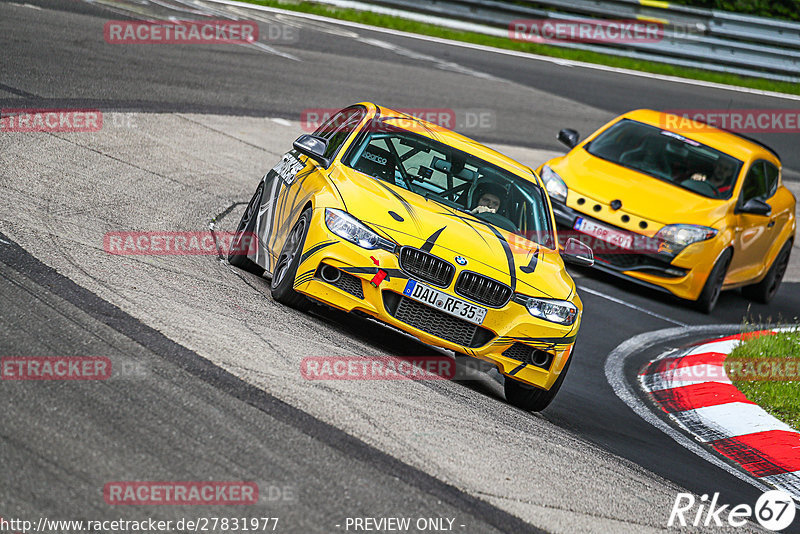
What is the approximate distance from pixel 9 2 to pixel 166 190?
26.8ft

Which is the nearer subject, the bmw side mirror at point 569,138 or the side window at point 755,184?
the side window at point 755,184

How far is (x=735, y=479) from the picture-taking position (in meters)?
7.37

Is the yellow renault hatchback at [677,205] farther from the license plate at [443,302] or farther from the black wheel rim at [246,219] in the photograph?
the license plate at [443,302]

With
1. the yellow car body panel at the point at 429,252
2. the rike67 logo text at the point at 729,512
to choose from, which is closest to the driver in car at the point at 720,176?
the yellow car body panel at the point at 429,252

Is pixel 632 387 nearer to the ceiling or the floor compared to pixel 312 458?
nearer to the floor

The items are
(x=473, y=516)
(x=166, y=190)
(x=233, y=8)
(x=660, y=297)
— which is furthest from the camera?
(x=233, y=8)

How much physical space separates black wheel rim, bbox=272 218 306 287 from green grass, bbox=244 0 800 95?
55.2 feet

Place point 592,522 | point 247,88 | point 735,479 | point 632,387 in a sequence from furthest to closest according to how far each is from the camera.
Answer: point 247,88 → point 632,387 → point 735,479 → point 592,522

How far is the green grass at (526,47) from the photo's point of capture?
2445 cm

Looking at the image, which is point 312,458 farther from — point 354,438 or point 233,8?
point 233,8

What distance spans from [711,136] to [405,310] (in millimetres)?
7917

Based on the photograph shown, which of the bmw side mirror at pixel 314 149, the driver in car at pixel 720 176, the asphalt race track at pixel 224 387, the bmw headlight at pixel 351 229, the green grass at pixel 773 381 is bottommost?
the green grass at pixel 773 381

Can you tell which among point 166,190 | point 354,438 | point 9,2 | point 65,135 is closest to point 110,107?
point 65,135

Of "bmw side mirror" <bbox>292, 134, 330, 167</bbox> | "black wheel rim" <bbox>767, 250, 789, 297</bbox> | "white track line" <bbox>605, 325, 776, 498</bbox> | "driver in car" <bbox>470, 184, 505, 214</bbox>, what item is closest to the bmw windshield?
"driver in car" <bbox>470, 184, 505, 214</bbox>
